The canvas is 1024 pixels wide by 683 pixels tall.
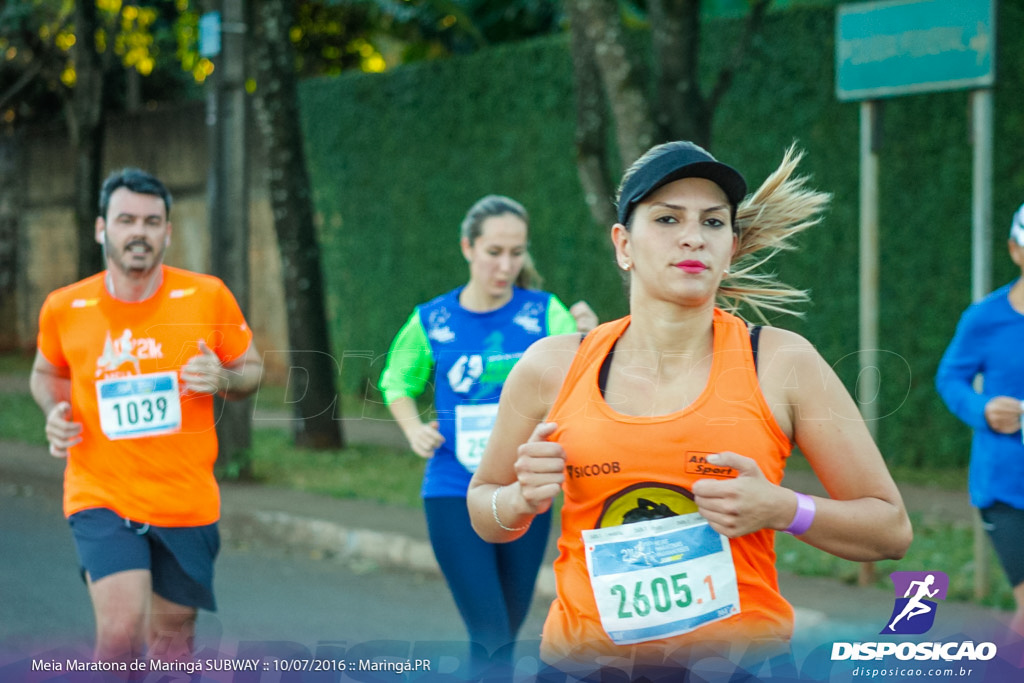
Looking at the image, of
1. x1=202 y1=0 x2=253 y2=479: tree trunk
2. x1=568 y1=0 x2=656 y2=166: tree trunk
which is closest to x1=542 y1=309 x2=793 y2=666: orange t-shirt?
x1=568 y1=0 x2=656 y2=166: tree trunk

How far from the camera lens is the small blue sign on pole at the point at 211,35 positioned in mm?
9195

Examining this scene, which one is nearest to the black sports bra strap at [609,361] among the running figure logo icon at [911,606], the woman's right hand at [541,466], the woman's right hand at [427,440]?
the woman's right hand at [541,466]

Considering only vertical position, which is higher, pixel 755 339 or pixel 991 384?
pixel 755 339

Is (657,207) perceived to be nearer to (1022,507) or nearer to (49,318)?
(1022,507)

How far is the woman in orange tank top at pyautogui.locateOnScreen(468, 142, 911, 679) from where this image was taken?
2525 mm

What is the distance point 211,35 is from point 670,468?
7.62m

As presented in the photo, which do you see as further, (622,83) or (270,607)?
(622,83)

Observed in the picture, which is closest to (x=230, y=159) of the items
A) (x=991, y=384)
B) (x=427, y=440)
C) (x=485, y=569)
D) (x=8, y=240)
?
(x=427, y=440)

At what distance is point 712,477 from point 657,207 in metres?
0.59

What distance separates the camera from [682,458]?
252 cm

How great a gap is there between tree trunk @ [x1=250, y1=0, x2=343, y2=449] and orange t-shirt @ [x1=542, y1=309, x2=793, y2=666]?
797 cm

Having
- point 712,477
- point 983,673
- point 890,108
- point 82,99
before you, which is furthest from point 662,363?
point 82,99

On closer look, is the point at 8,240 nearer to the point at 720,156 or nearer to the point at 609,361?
the point at 720,156

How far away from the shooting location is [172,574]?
4.21m
